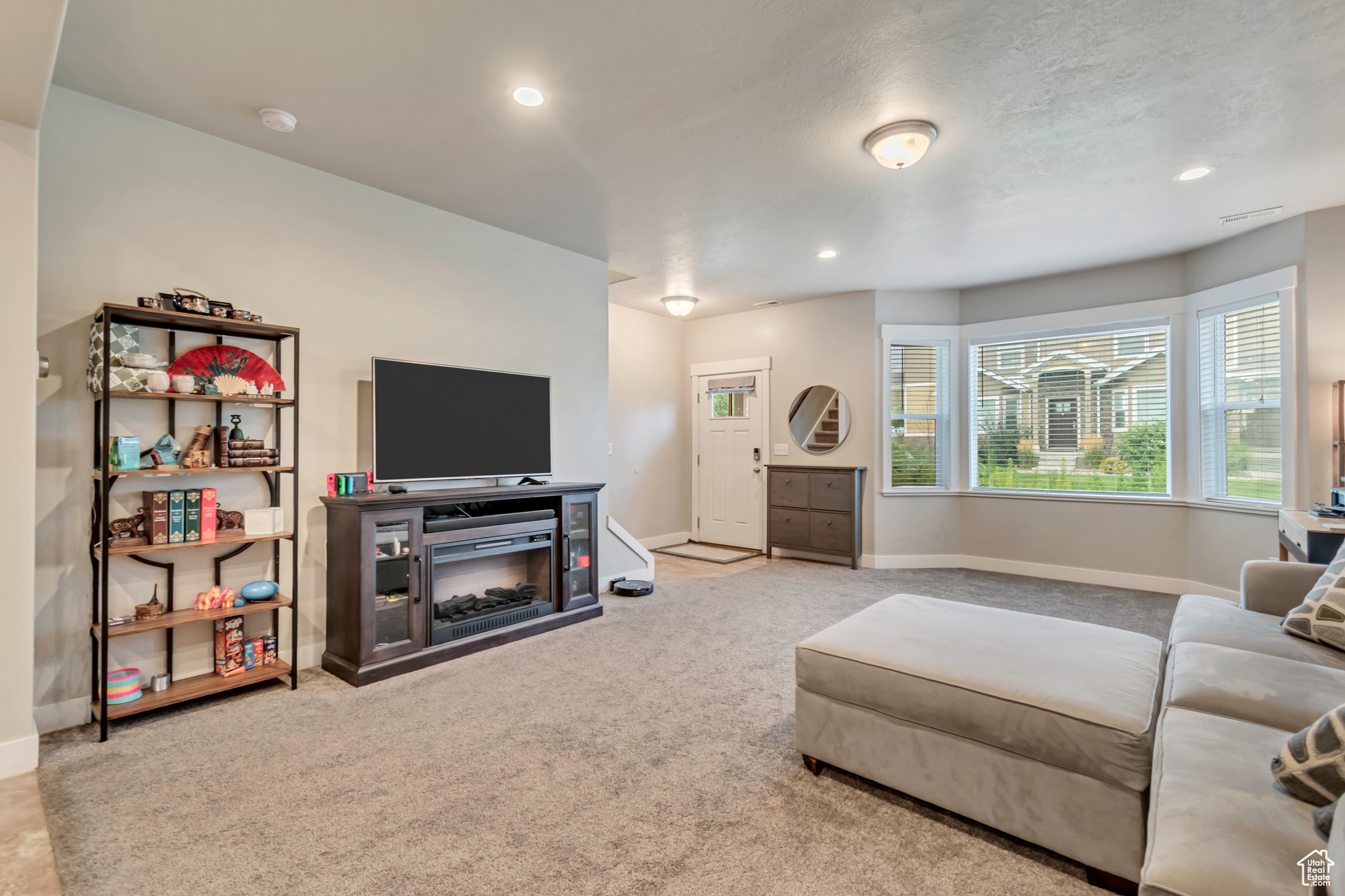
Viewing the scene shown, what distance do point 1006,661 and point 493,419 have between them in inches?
118

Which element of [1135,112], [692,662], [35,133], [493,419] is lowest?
[692,662]

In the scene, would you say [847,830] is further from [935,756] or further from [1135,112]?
[1135,112]

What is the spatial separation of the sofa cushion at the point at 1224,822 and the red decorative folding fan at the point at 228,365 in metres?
3.34

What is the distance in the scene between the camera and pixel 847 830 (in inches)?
70.3

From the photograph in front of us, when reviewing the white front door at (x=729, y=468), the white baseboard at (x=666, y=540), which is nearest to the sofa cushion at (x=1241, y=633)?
the white front door at (x=729, y=468)

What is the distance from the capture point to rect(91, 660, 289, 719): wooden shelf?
2.44 meters

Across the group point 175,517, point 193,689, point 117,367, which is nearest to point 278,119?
point 117,367

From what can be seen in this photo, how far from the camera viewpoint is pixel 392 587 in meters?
3.07

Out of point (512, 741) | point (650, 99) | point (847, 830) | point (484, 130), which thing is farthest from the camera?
point (484, 130)

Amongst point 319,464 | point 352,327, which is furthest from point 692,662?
point 352,327

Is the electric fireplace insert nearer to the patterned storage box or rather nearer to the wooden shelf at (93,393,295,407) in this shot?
the wooden shelf at (93,393,295,407)

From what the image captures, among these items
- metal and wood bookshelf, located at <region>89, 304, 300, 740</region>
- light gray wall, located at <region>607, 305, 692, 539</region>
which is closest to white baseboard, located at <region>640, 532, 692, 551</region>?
light gray wall, located at <region>607, 305, 692, 539</region>

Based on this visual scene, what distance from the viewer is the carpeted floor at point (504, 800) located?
1601mm

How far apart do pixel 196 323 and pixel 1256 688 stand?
3.88 metres
